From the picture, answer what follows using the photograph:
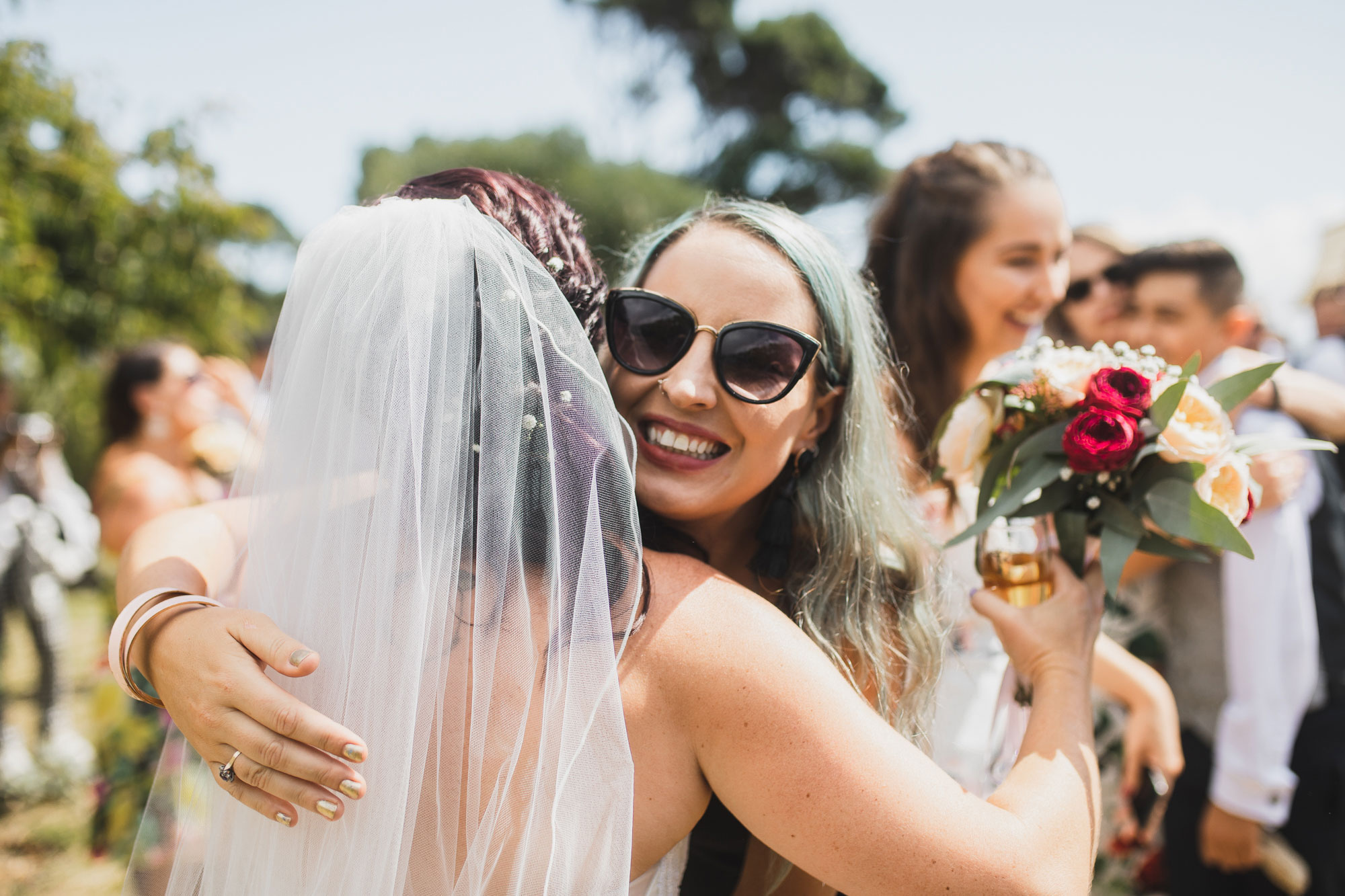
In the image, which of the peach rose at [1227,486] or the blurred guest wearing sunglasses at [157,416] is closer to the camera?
the peach rose at [1227,486]

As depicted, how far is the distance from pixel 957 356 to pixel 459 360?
2.22 meters

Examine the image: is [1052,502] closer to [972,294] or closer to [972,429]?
[972,429]

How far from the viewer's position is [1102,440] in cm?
181

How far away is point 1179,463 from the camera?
1.82 meters

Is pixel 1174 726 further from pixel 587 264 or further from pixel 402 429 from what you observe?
pixel 402 429

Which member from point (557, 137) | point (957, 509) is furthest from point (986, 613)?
point (557, 137)

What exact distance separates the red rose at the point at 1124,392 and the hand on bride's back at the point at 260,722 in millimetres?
1618

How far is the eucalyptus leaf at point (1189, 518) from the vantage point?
1707 millimetres

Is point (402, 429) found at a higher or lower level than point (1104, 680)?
higher

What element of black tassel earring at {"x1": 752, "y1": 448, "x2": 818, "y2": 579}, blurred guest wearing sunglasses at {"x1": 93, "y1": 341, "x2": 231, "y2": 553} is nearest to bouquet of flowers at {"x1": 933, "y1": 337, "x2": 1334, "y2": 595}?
black tassel earring at {"x1": 752, "y1": 448, "x2": 818, "y2": 579}

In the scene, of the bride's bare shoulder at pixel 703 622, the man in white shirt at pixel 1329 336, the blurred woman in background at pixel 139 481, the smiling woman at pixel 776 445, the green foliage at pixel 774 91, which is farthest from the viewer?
the green foliage at pixel 774 91

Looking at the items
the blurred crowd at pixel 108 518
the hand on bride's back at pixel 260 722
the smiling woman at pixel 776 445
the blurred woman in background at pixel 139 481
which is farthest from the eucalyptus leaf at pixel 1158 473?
the blurred woman in background at pixel 139 481

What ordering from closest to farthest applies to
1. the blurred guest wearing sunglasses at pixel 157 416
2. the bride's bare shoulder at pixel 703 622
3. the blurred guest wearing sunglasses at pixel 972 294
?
the bride's bare shoulder at pixel 703 622
the blurred guest wearing sunglasses at pixel 972 294
the blurred guest wearing sunglasses at pixel 157 416

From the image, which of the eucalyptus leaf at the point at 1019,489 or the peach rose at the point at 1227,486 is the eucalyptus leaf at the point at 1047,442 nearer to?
the eucalyptus leaf at the point at 1019,489
